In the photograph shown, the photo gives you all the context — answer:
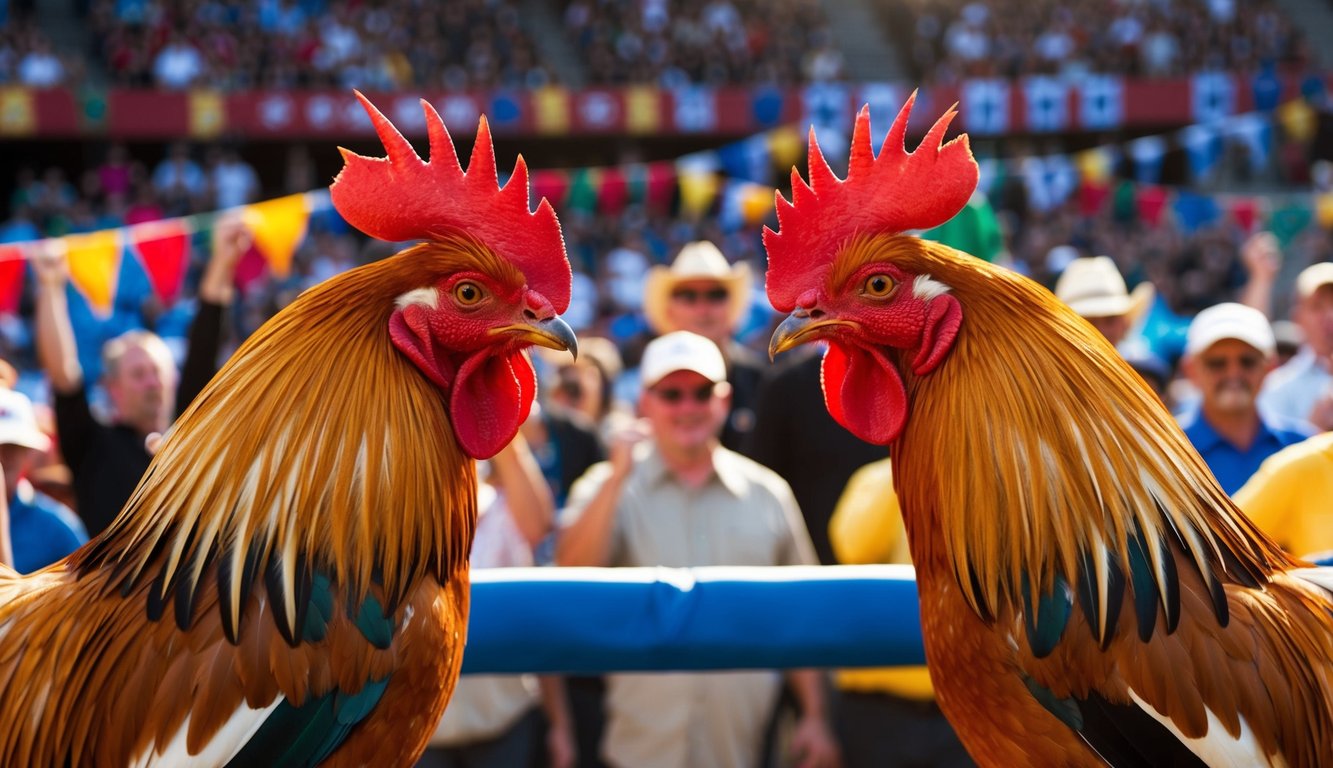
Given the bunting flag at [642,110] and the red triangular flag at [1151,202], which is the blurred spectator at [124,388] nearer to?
the red triangular flag at [1151,202]

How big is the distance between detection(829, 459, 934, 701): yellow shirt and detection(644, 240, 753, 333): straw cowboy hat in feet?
6.24

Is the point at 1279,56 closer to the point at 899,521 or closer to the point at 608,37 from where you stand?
the point at 608,37

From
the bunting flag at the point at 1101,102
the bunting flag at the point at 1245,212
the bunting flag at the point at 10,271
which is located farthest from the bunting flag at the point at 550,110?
the bunting flag at the point at 10,271

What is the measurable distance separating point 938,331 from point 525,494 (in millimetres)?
2213

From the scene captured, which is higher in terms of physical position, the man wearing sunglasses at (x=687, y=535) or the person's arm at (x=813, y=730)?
the man wearing sunglasses at (x=687, y=535)

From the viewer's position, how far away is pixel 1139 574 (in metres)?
2.46

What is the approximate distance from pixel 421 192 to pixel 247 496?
0.69 meters

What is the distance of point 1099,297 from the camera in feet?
17.9

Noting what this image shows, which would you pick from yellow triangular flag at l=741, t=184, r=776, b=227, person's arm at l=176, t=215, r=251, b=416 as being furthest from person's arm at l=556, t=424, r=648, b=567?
yellow triangular flag at l=741, t=184, r=776, b=227

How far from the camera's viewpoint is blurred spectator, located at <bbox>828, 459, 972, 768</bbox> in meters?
4.04

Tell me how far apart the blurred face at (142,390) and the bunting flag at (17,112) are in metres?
19.0

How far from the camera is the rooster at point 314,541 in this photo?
2.39m

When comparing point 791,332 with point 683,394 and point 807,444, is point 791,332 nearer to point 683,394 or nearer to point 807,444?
point 683,394

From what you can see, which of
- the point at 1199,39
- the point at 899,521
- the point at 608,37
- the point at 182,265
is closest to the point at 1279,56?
the point at 1199,39
